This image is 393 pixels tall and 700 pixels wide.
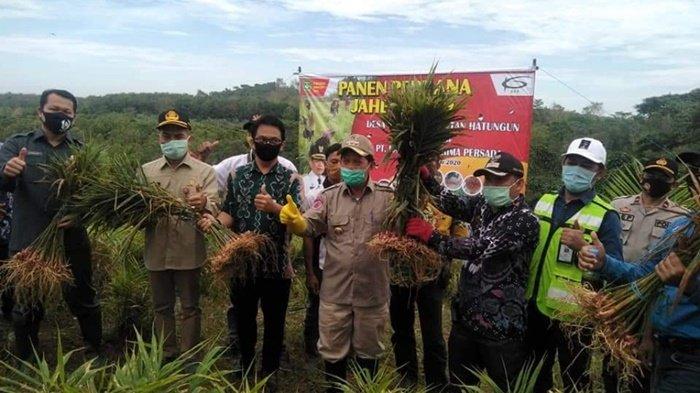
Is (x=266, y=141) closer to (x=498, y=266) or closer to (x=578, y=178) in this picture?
(x=498, y=266)

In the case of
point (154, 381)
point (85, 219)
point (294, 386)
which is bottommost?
point (294, 386)

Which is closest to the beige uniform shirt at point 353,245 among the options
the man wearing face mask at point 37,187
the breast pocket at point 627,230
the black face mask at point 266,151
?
the black face mask at point 266,151

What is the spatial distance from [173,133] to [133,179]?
42 cm

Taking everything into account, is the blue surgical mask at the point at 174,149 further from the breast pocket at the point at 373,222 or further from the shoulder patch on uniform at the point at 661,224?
the shoulder patch on uniform at the point at 661,224

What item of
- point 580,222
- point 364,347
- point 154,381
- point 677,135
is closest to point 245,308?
point 364,347

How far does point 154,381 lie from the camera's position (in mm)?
2021

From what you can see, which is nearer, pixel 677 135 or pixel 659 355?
pixel 659 355

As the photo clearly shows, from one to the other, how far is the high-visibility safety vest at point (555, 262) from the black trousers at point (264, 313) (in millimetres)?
1622

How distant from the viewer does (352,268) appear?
310 cm

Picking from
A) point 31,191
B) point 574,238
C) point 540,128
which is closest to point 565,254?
point 574,238

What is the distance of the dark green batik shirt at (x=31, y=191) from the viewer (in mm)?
3436

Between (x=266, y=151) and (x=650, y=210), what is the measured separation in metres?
2.68

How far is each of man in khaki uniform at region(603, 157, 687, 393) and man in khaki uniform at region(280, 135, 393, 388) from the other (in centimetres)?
179

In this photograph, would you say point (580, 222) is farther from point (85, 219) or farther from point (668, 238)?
point (85, 219)
